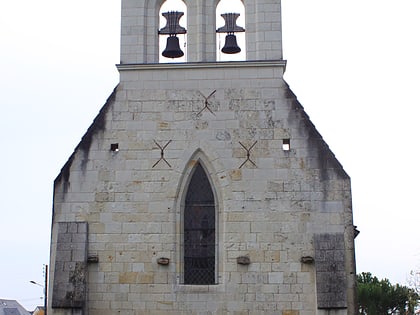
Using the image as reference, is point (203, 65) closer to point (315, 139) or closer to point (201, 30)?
point (201, 30)

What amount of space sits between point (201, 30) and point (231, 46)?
755 mm

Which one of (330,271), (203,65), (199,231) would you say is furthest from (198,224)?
(203,65)

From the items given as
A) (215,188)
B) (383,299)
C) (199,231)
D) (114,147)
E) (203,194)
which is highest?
(114,147)

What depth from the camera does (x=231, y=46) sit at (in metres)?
15.4

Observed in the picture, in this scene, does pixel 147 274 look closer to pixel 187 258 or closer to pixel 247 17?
pixel 187 258

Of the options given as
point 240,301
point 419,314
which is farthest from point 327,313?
point 419,314

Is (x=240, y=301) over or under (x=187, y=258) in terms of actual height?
under

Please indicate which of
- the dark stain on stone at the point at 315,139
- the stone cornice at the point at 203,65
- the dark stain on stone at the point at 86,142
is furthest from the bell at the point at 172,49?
the dark stain on stone at the point at 315,139

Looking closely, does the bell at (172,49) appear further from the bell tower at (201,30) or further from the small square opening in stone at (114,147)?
the small square opening in stone at (114,147)

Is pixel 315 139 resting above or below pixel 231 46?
below

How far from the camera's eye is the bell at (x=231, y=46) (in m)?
15.4

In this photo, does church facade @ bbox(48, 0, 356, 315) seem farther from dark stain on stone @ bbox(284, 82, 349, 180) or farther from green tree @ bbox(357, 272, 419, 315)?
green tree @ bbox(357, 272, 419, 315)

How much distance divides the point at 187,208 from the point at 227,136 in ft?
5.75

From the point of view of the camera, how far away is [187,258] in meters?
14.5
